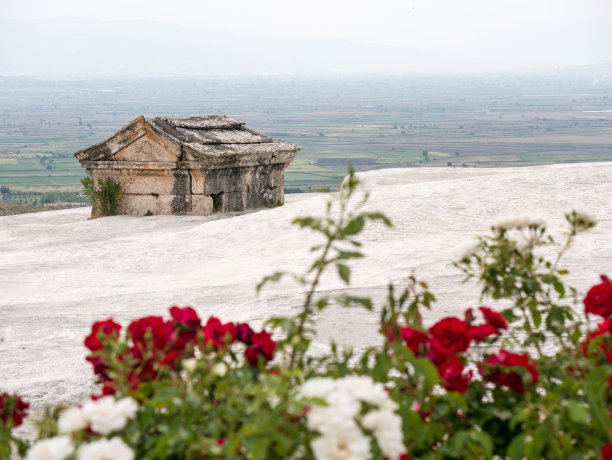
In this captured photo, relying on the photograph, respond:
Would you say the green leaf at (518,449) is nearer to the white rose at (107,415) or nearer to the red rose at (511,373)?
the red rose at (511,373)

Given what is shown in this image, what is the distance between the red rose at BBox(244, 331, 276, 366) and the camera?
7.30 ft

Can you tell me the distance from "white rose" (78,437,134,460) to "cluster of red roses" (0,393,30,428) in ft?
1.68

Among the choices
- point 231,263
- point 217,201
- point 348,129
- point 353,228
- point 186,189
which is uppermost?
point 353,228

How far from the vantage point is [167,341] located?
222 cm

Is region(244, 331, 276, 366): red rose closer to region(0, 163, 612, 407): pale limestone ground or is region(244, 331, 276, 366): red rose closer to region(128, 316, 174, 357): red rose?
region(128, 316, 174, 357): red rose

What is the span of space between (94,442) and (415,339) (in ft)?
2.75

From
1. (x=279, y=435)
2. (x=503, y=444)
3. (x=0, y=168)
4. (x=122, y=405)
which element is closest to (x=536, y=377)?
(x=503, y=444)

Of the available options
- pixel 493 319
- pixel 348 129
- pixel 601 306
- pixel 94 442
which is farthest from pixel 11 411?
pixel 348 129

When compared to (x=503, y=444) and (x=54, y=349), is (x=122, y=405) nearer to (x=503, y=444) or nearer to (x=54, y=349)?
(x=503, y=444)

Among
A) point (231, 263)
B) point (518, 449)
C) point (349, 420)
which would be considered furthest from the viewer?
point (231, 263)

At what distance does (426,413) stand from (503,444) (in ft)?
0.76

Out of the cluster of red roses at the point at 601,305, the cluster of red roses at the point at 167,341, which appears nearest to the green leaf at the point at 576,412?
the cluster of red roses at the point at 601,305

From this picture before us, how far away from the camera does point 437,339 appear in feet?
6.88

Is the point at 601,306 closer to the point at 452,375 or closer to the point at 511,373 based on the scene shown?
the point at 511,373
